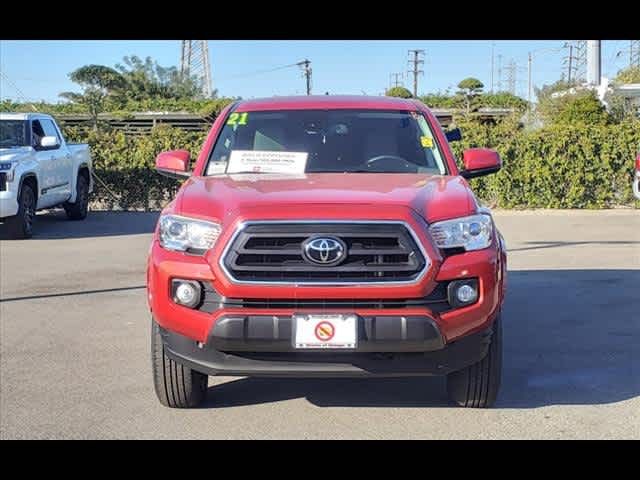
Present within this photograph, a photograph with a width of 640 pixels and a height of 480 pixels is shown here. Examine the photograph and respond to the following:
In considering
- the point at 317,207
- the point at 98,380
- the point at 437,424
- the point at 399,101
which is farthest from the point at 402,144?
the point at 98,380

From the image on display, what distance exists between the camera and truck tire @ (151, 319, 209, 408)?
518cm

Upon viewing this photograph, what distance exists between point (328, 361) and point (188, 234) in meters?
0.98

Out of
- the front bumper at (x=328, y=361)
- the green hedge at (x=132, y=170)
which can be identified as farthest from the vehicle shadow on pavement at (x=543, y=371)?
the green hedge at (x=132, y=170)

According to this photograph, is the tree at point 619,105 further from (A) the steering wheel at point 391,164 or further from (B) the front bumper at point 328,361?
(B) the front bumper at point 328,361

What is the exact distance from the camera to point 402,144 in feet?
20.5

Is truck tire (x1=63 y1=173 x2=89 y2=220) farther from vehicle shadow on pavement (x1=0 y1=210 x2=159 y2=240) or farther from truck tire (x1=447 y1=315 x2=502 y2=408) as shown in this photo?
truck tire (x1=447 y1=315 x2=502 y2=408)

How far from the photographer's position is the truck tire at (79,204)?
16.9 m

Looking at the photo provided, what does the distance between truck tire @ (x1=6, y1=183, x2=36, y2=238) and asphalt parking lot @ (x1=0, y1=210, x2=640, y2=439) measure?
3.54 meters

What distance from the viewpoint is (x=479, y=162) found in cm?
636

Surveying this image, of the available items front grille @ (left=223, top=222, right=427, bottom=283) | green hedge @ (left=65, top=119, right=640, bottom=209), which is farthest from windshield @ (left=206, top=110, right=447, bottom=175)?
green hedge @ (left=65, top=119, right=640, bottom=209)

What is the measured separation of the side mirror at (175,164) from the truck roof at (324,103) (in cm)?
52

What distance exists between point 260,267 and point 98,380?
Result: 1956mm

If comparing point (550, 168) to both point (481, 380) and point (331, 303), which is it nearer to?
point (481, 380)
